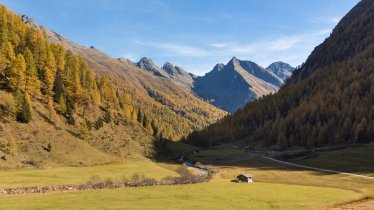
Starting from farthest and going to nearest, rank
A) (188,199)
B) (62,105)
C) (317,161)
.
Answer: (62,105) < (317,161) < (188,199)

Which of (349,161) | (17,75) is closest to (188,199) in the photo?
(349,161)

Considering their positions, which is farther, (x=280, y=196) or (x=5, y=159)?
(x=5, y=159)

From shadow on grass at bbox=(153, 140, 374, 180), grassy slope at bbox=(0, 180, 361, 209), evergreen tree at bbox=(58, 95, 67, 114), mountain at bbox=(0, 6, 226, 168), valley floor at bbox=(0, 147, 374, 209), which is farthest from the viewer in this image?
evergreen tree at bbox=(58, 95, 67, 114)

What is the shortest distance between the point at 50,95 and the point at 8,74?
22.8 meters

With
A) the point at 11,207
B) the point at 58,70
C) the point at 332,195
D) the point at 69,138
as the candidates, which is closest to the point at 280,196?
the point at 332,195

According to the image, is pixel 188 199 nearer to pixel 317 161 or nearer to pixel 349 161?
pixel 349 161

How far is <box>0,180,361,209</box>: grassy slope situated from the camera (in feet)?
187

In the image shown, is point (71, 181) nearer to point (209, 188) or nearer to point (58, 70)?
point (209, 188)

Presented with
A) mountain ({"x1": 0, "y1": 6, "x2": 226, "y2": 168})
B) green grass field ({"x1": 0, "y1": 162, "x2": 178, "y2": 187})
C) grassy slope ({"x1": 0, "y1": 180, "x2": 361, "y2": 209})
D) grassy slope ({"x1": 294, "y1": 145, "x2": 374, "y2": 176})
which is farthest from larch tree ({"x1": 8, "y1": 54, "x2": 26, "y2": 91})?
grassy slope ({"x1": 294, "y1": 145, "x2": 374, "y2": 176})

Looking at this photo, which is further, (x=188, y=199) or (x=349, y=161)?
(x=349, y=161)

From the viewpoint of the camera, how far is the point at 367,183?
4208 inches

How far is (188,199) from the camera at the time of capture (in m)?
65.2

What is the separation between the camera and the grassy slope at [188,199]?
57031 mm

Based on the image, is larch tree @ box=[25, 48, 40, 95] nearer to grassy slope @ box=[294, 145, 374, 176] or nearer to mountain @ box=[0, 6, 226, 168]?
mountain @ box=[0, 6, 226, 168]
